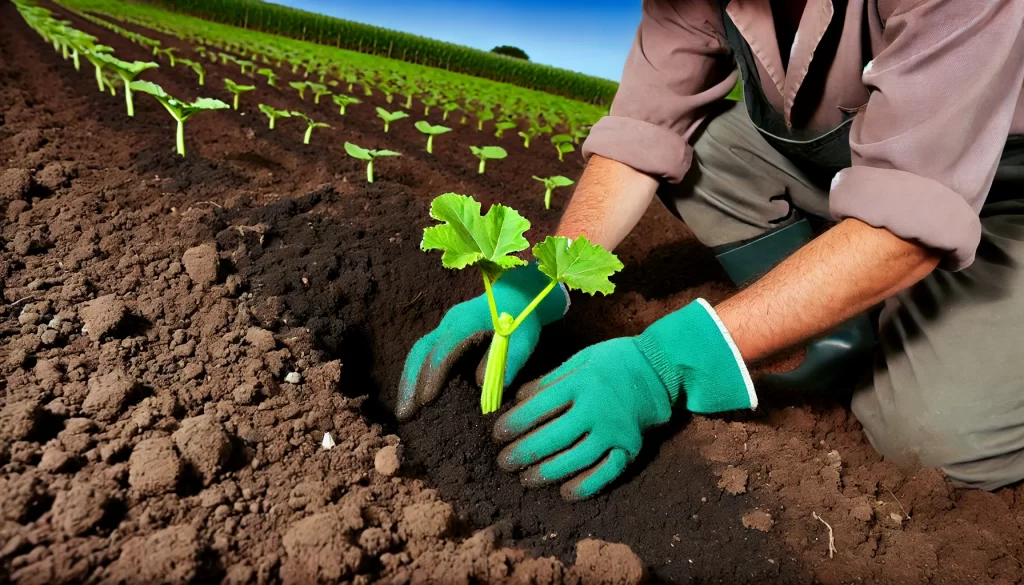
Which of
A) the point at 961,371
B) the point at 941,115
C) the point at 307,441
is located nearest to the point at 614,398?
the point at 307,441

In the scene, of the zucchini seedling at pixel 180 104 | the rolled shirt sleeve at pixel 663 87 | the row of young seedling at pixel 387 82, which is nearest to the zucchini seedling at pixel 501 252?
the rolled shirt sleeve at pixel 663 87

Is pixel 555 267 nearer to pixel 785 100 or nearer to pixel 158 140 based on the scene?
pixel 785 100

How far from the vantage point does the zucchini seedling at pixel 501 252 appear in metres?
1.27

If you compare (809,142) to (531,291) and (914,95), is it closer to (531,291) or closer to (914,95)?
(914,95)

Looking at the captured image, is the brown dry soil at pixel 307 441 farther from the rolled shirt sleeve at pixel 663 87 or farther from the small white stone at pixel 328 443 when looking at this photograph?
the rolled shirt sleeve at pixel 663 87

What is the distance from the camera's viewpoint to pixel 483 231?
1.37 m

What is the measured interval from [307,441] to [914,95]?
156 centimetres

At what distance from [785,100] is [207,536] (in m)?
1.87

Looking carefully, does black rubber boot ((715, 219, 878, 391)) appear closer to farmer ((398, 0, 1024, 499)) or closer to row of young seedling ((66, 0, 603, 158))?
farmer ((398, 0, 1024, 499))

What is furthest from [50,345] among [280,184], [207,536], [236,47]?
[236,47]

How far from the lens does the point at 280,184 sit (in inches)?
97.6

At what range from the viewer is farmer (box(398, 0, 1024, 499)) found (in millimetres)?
1314

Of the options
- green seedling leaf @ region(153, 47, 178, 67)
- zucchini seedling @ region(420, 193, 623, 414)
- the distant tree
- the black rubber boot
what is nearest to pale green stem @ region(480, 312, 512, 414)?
zucchini seedling @ region(420, 193, 623, 414)

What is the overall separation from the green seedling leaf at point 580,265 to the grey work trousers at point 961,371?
3.50 ft
